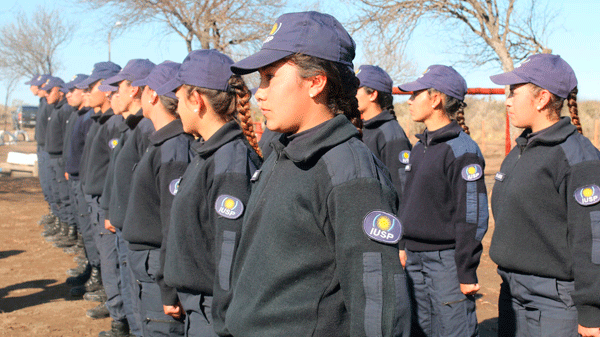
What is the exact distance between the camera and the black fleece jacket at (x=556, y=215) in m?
2.79

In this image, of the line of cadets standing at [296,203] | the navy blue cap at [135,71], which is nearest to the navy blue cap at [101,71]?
the line of cadets standing at [296,203]

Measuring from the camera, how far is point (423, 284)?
4035 mm

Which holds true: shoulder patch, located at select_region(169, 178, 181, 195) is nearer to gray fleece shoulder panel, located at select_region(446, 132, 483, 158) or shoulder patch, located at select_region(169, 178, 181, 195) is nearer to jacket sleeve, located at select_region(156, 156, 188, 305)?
jacket sleeve, located at select_region(156, 156, 188, 305)

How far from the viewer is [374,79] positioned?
17.3ft

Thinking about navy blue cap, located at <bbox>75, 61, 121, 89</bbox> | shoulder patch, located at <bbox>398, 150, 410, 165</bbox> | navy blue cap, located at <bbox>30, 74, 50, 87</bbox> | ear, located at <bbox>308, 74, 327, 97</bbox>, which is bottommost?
shoulder patch, located at <bbox>398, 150, 410, 165</bbox>

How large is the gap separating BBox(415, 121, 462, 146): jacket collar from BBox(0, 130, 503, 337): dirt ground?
2.08m

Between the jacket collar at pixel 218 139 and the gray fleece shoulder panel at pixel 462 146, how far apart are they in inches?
66.5

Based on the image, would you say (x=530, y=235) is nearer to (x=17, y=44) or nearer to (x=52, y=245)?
(x=52, y=245)

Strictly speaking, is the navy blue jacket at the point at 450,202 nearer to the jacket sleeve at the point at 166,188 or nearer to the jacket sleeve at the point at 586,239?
the jacket sleeve at the point at 586,239

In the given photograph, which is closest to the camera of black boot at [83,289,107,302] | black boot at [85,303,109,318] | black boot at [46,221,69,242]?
black boot at [85,303,109,318]

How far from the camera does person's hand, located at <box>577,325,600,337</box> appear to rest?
9.05 feet

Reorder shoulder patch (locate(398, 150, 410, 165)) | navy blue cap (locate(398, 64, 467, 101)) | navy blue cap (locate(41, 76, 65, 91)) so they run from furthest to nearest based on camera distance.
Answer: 1. navy blue cap (locate(41, 76, 65, 91))
2. shoulder patch (locate(398, 150, 410, 165))
3. navy blue cap (locate(398, 64, 467, 101))

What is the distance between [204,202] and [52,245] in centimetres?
754

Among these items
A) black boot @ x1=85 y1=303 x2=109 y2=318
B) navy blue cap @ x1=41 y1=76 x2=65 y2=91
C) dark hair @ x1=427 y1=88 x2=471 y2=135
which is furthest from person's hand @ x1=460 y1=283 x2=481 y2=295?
navy blue cap @ x1=41 y1=76 x2=65 y2=91
